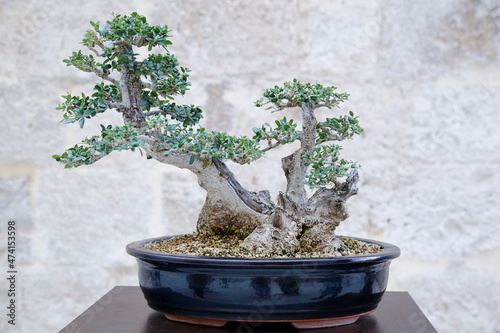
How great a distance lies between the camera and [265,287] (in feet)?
3.08

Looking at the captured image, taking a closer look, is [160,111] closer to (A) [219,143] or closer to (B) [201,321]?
(A) [219,143]

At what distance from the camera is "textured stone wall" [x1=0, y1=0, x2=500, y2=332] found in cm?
193

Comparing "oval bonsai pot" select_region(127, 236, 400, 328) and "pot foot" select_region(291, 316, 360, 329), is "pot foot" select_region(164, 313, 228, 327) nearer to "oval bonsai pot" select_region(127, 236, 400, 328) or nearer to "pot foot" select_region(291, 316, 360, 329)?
"oval bonsai pot" select_region(127, 236, 400, 328)

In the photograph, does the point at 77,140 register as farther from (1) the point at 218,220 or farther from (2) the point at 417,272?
(2) the point at 417,272

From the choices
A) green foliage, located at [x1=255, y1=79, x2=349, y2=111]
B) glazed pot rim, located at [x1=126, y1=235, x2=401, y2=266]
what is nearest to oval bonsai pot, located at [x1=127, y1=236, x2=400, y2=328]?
glazed pot rim, located at [x1=126, y1=235, x2=401, y2=266]

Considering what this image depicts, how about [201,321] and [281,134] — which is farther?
[281,134]

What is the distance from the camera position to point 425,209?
6.40 ft

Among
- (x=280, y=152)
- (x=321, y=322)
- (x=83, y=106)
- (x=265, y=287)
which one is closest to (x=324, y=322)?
(x=321, y=322)

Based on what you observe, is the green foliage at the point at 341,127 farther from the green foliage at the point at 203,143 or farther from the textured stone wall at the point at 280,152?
the textured stone wall at the point at 280,152

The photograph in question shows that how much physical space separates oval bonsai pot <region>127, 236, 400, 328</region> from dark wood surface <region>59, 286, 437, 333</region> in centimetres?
3

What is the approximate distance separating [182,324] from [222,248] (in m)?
0.18

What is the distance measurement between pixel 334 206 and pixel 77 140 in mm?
1155

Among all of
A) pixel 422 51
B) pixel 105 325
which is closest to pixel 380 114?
pixel 422 51

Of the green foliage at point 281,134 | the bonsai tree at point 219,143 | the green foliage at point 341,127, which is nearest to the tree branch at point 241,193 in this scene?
the bonsai tree at point 219,143
